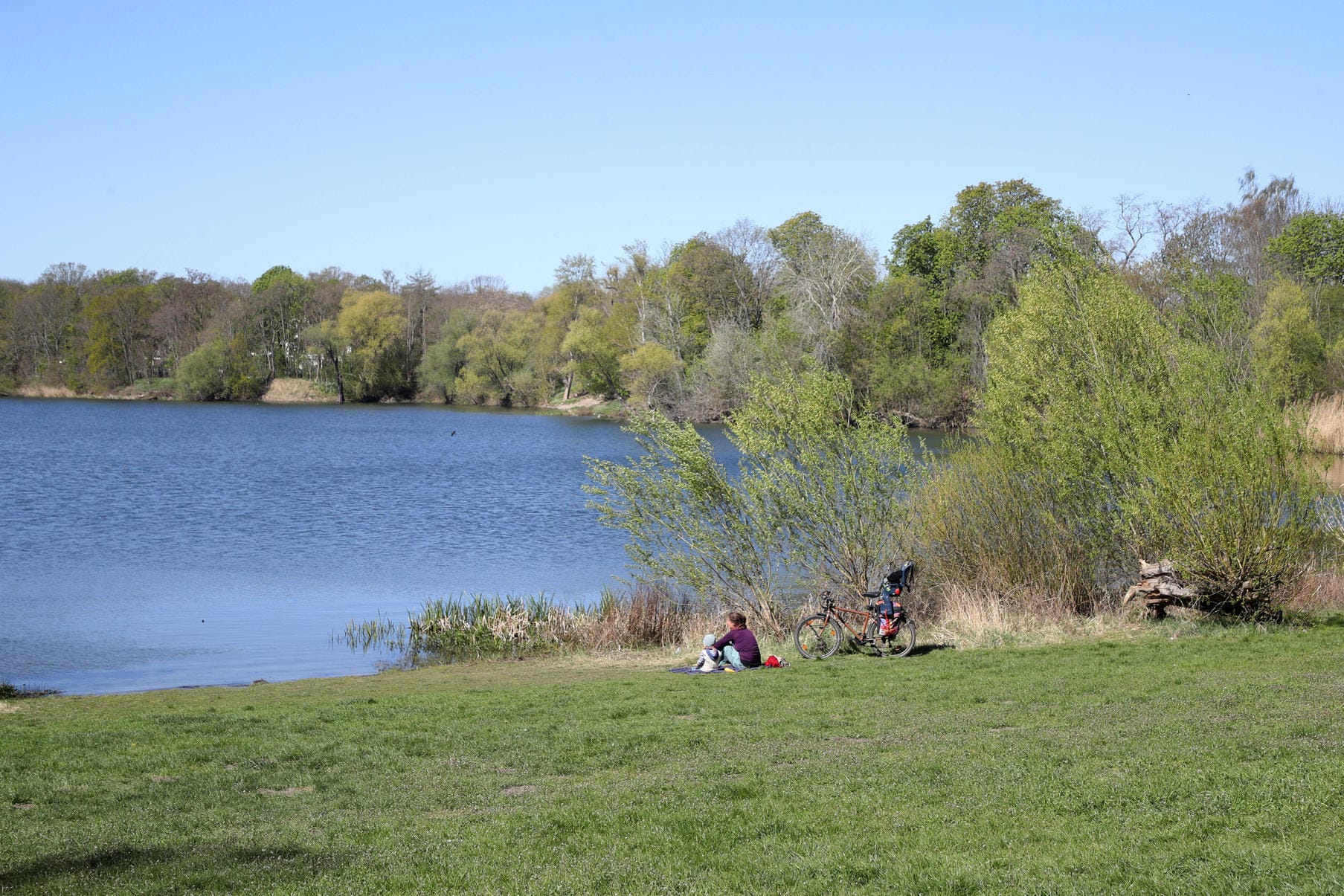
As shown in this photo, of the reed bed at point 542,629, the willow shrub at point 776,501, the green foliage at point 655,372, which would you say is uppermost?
the green foliage at point 655,372

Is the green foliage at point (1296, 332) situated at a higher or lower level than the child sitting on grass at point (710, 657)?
higher

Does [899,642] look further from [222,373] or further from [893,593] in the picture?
[222,373]

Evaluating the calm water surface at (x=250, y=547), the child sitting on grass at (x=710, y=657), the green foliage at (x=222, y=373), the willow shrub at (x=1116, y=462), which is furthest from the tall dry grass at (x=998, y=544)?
the green foliage at (x=222, y=373)

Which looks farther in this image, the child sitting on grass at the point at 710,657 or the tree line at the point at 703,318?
the tree line at the point at 703,318

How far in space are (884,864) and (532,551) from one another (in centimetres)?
2612

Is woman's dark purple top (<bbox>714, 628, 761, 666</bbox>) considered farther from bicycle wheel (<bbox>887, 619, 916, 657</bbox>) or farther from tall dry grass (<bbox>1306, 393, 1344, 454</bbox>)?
tall dry grass (<bbox>1306, 393, 1344, 454</bbox>)

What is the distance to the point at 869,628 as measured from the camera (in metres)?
17.6

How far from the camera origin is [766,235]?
90312 mm

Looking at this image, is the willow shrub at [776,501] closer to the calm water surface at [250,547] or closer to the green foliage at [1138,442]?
the green foliage at [1138,442]

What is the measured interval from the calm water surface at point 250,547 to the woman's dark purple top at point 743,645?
7.50 m

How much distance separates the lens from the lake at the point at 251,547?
21.1 m

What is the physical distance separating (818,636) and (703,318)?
239 feet

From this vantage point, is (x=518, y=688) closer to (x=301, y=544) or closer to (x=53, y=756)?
(x=53, y=756)

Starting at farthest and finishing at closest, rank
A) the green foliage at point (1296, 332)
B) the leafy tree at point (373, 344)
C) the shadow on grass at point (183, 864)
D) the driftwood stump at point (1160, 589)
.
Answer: the leafy tree at point (373, 344)
the green foliage at point (1296, 332)
the driftwood stump at point (1160, 589)
the shadow on grass at point (183, 864)
